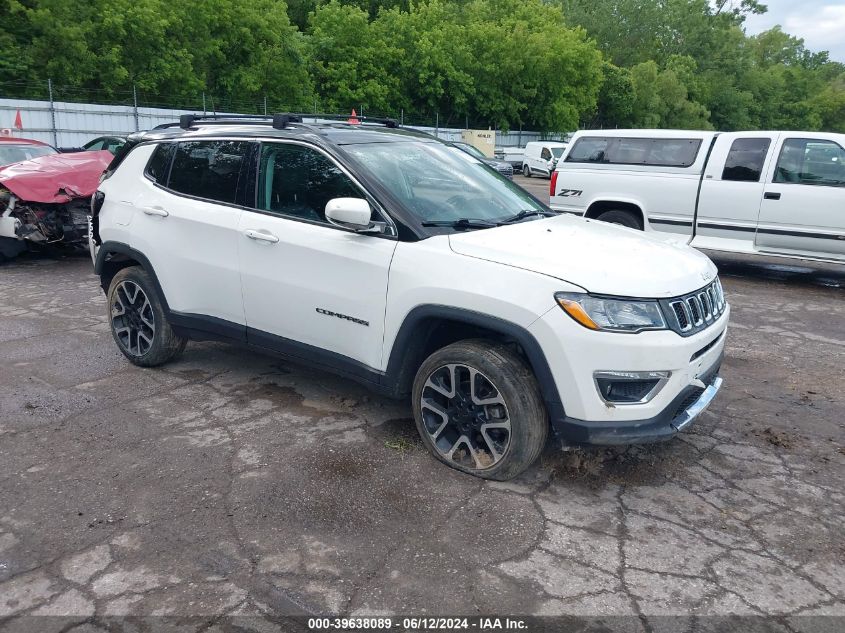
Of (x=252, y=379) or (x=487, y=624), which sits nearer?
(x=487, y=624)

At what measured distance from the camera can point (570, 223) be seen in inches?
171

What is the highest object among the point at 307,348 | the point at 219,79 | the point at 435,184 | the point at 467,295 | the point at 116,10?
the point at 116,10

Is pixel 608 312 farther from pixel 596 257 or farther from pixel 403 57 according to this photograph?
pixel 403 57

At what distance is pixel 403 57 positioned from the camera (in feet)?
117

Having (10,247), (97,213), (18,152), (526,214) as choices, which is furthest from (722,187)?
(18,152)

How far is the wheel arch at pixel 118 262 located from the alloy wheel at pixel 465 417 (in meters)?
2.24

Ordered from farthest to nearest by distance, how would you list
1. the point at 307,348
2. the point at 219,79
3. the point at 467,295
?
the point at 219,79 < the point at 307,348 < the point at 467,295

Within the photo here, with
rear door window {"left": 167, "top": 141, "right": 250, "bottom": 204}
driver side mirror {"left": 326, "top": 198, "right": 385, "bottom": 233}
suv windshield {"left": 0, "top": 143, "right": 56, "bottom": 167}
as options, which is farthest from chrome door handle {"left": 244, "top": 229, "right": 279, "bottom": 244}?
suv windshield {"left": 0, "top": 143, "right": 56, "bottom": 167}

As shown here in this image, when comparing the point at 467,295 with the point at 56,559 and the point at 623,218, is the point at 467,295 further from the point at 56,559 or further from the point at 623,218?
the point at 623,218

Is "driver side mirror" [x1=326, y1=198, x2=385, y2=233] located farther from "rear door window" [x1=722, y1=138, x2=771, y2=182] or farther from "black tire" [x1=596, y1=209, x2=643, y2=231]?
"rear door window" [x1=722, y1=138, x2=771, y2=182]

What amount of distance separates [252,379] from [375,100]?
31.4m

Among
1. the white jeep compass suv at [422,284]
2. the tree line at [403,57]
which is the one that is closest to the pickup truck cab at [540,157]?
the tree line at [403,57]

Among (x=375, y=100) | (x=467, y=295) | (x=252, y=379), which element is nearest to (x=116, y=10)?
(x=375, y=100)

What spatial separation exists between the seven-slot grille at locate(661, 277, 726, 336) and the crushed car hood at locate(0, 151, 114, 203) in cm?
757
